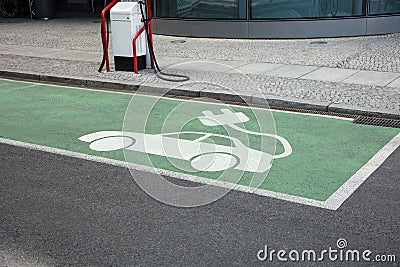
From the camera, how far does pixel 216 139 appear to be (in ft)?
23.1

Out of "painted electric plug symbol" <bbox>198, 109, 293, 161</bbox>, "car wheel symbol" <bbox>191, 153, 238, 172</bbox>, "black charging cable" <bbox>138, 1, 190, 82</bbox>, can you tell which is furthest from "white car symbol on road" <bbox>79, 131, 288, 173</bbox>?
"black charging cable" <bbox>138, 1, 190, 82</bbox>

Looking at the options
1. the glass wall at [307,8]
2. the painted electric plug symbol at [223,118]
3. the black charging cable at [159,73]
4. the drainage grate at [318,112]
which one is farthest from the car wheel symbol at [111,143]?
the glass wall at [307,8]

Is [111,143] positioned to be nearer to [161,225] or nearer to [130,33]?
[161,225]

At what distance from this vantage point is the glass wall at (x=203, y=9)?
14539mm

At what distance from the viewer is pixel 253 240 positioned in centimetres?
454

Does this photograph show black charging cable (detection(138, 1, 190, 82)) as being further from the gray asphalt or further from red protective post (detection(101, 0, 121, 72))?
the gray asphalt

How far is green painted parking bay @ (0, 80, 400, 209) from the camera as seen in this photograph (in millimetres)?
5848

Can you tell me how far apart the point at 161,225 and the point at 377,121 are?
13.4ft

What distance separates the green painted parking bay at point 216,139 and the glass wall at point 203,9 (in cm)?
583

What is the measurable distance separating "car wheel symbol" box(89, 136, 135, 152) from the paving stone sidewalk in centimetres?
243

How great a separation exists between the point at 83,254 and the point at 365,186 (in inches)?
107

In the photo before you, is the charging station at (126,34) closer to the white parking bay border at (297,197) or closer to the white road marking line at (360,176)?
the white parking bay border at (297,197)

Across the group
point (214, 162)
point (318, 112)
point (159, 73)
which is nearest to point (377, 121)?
point (318, 112)

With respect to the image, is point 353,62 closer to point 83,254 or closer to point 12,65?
point 12,65
